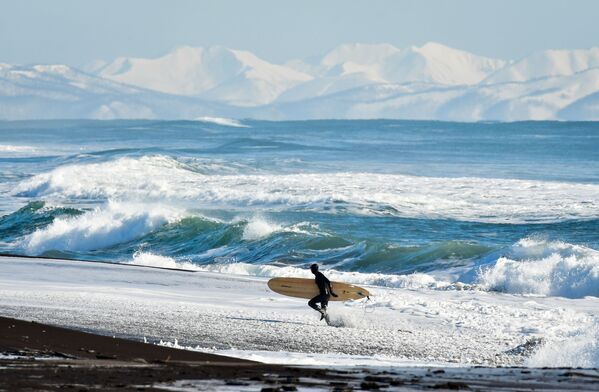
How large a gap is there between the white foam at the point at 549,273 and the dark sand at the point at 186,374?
9.45 m

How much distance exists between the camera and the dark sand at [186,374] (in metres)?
8.43

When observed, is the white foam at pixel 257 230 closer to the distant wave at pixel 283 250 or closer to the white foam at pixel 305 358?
the distant wave at pixel 283 250

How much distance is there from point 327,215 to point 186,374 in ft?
73.7

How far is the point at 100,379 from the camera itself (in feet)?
27.7

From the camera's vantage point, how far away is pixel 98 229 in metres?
29.2

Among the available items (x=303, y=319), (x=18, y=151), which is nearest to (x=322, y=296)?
(x=303, y=319)

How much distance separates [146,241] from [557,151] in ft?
150

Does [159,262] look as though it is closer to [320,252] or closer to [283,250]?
[283,250]

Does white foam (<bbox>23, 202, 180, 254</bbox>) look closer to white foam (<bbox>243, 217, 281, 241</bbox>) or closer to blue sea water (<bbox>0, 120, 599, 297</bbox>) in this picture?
blue sea water (<bbox>0, 120, 599, 297</bbox>)

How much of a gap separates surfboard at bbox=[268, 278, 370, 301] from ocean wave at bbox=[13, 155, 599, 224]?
1442 cm

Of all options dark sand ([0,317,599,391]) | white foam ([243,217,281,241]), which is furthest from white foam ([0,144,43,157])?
dark sand ([0,317,599,391])

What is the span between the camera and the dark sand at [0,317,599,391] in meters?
8.43

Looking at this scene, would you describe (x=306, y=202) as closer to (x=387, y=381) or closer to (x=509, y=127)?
(x=387, y=381)

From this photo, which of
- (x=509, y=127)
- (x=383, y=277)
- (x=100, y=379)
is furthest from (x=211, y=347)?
(x=509, y=127)
